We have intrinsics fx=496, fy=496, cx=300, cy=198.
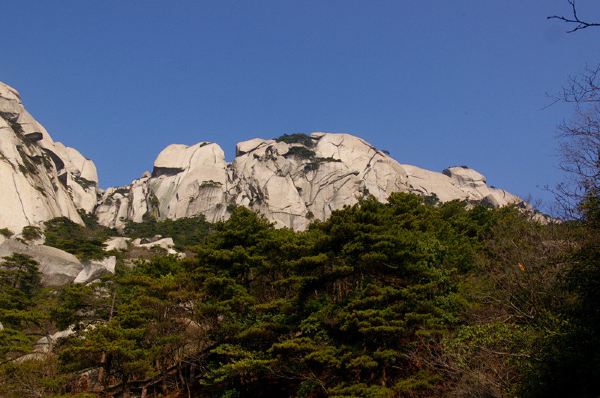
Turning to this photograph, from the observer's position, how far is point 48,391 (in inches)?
671

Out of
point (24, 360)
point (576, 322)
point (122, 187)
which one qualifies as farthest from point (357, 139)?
point (576, 322)

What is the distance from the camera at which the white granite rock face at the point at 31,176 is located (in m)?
53.2

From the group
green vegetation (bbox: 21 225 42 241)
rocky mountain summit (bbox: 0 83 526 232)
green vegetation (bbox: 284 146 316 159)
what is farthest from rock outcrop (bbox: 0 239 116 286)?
green vegetation (bbox: 284 146 316 159)

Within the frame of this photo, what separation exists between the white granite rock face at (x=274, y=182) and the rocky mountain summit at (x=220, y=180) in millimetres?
149

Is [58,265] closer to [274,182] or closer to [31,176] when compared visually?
[31,176]

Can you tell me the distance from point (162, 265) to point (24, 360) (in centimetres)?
671

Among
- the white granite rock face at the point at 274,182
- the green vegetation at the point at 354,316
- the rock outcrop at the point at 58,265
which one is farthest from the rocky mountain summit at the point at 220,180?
the green vegetation at the point at 354,316

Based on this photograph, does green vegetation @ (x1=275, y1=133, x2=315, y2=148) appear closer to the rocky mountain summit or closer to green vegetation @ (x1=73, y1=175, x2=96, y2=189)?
the rocky mountain summit

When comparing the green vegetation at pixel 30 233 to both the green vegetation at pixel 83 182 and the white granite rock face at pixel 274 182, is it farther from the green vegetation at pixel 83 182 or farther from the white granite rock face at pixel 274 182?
the green vegetation at pixel 83 182

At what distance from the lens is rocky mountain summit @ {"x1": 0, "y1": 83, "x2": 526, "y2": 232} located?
6256 centimetres

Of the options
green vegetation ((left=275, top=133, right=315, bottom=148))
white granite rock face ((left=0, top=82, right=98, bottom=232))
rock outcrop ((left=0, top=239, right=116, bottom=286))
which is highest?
green vegetation ((left=275, top=133, right=315, bottom=148))

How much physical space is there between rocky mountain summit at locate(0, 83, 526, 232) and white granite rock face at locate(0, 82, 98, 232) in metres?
0.15

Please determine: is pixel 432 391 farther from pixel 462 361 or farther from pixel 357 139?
pixel 357 139

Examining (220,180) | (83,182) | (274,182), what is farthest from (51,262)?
(83,182)
